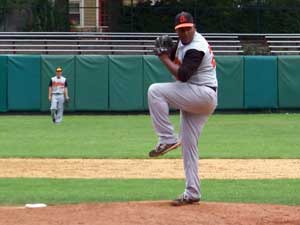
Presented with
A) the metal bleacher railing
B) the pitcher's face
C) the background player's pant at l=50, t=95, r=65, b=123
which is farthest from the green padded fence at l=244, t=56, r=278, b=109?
the pitcher's face

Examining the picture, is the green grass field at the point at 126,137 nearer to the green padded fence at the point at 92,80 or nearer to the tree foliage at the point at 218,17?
the green padded fence at the point at 92,80

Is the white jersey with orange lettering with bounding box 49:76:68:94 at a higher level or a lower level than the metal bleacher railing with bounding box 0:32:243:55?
lower

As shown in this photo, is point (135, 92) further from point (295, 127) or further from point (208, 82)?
point (208, 82)

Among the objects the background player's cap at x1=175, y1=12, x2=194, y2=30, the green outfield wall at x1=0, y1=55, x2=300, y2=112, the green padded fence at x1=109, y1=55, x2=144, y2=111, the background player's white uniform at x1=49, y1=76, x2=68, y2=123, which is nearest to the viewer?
the background player's cap at x1=175, y1=12, x2=194, y2=30

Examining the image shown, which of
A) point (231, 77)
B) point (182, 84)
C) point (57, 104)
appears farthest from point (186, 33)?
point (231, 77)

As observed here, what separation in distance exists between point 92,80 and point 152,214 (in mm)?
24125

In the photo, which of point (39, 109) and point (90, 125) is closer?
point (90, 125)

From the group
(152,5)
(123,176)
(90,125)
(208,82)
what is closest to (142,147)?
(123,176)

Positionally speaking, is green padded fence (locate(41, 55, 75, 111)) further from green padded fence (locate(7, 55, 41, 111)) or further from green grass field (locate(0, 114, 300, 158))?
green grass field (locate(0, 114, 300, 158))

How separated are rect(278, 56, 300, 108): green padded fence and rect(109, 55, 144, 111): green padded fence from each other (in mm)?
5679

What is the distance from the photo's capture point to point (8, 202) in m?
10.3

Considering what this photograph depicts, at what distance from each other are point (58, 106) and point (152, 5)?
16760 millimetres

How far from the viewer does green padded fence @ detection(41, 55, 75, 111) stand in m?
31.9

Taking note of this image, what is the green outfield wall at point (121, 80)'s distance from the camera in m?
31.7
